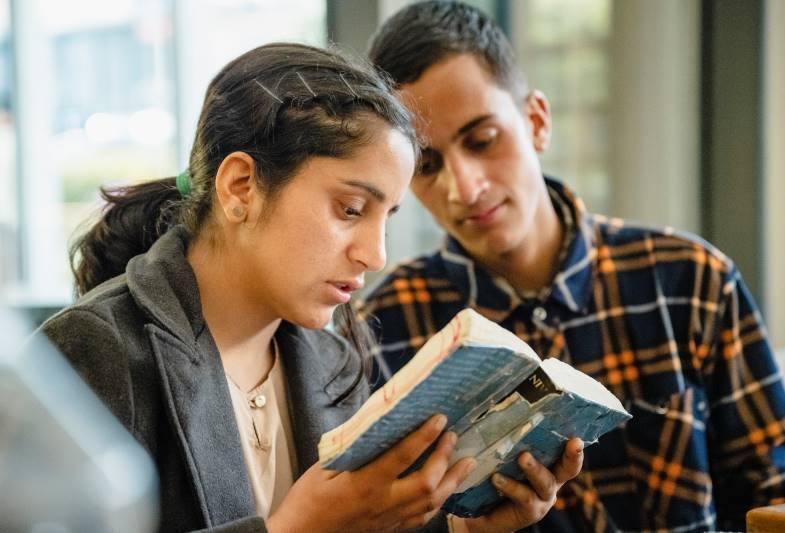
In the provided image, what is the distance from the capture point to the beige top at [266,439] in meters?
1.28

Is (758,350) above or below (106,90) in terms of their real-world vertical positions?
below

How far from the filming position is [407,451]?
1036mm

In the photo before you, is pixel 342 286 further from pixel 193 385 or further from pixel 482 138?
pixel 482 138

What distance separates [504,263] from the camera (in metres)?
1.83

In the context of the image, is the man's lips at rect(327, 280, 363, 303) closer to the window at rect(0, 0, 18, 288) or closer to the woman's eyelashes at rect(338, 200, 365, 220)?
the woman's eyelashes at rect(338, 200, 365, 220)

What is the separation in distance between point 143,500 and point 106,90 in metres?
4.82

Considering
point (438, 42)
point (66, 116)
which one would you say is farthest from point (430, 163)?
point (66, 116)

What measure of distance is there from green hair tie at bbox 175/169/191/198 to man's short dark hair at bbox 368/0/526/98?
44 centimetres

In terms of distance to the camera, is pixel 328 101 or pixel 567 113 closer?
pixel 328 101

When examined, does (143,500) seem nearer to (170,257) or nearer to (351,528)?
(351,528)

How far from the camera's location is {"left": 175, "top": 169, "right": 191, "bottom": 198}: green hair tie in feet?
4.45

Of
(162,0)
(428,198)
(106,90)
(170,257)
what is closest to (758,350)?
(428,198)

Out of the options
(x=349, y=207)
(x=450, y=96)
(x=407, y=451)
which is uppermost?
(x=450, y=96)

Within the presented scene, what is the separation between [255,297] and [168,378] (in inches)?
6.7
